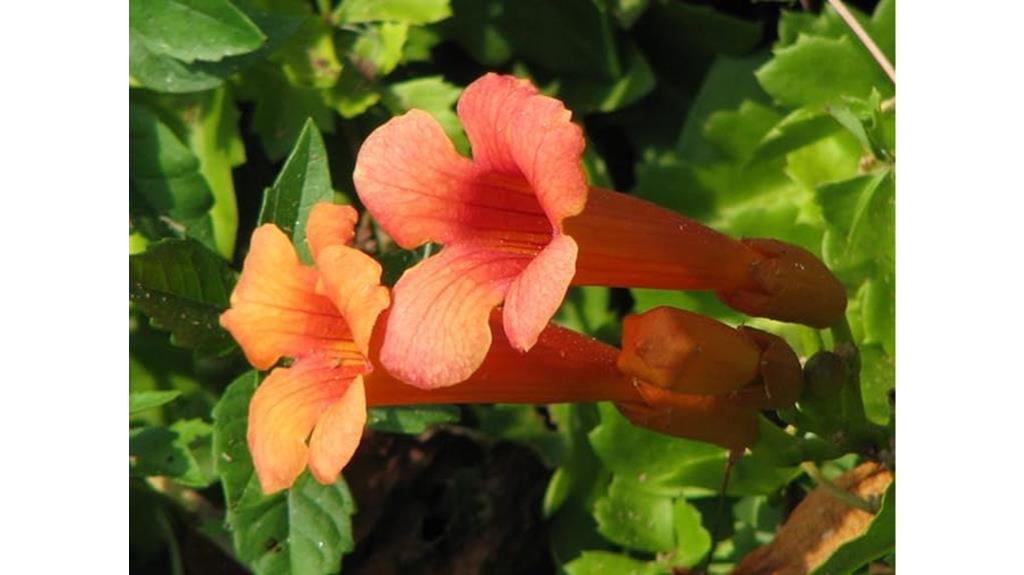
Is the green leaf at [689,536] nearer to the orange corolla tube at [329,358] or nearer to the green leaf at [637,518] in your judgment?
the green leaf at [637,518]

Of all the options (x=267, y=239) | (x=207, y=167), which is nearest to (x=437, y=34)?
(x=207, y=167)

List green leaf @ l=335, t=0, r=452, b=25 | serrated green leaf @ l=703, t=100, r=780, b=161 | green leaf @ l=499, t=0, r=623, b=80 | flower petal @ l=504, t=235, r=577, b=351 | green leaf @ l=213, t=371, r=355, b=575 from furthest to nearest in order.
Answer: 1. green leaf @ l=499, t=0, r=623, b=80
2. serrated green leaf @ l=703, t=100, r=780, b=161
3. green leaf @ l=335, t=0, r=452, b=25
4. green leaf @ l=213, t=371, r=355, b=575
5. flower petal @ l=504, t=235, r=577, b=351

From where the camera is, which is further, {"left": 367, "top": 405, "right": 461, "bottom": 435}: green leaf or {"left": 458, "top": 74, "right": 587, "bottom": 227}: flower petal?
{"left": 367, "top": 405, "right": 461, "bottom": 435}: green leaf

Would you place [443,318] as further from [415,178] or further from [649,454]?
[649,454]

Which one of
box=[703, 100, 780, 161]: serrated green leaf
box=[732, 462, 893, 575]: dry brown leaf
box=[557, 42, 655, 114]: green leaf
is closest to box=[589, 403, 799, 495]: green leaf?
box=[732, 462, 893, 575]: dry brown leaf

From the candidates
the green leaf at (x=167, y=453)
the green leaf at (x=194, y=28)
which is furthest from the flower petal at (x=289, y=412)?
the green leaf at (x=194, y=28)

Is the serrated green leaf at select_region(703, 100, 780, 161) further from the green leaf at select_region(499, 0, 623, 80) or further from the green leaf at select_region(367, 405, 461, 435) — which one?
the green leaf at select_region(367, 405, 461, 435)
